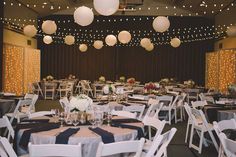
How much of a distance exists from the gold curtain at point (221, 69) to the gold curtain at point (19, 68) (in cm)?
764

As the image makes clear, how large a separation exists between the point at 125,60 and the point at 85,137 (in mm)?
15677

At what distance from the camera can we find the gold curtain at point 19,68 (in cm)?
1374

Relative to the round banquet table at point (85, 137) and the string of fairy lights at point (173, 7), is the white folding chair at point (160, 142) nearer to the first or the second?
the round banquet table at point (85, 137)

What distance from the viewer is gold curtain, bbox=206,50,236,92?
13.6 m

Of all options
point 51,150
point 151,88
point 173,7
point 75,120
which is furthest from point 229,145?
point 173,7

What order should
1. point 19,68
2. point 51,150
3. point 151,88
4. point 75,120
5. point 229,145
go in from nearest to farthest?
1. point 51,150
2. point 229,145
3. point 75,120
4. point 151,88
5. point 19,68

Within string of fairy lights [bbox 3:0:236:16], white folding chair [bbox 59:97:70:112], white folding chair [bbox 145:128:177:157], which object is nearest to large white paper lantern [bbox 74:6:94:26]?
white folding chair [bbox 59:97:70:112]

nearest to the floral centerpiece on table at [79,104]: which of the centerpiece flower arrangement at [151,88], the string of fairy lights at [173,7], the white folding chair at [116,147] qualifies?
the white folding chair at [116,147]

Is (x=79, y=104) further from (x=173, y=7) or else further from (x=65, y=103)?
(x=173, y=7)

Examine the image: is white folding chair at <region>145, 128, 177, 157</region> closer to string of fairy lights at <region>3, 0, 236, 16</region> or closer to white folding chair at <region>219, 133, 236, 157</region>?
white folding chair at <region>219, 133, 236, 157</region>

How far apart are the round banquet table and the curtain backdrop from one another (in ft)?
49.7

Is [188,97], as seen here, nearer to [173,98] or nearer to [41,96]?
[173,98]

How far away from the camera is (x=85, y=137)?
343 centimetres

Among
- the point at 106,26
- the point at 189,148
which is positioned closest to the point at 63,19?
the point at 106,26
